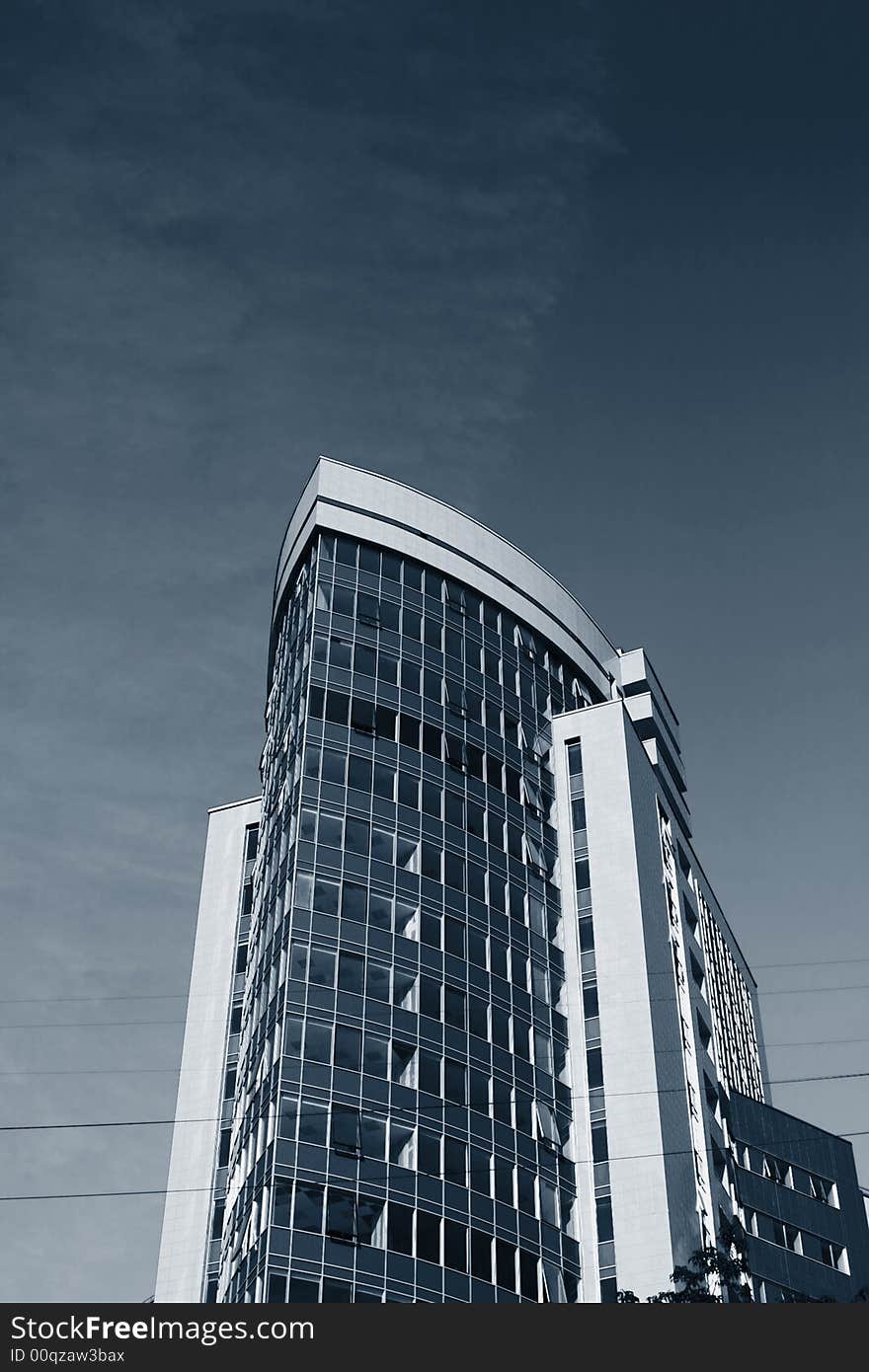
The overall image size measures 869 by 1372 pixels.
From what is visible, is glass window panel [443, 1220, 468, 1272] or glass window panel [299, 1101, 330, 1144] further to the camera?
glass window panel [443, 1220, 468, 1272]

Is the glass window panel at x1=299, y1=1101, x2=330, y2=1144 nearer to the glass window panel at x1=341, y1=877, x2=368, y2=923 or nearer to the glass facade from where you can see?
the glass facade

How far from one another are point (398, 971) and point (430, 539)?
28.8 metres

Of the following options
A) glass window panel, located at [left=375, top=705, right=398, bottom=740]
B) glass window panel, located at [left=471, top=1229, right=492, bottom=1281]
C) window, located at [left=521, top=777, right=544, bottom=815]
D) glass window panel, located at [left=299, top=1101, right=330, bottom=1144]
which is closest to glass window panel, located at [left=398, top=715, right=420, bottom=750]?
glass window panel, located at [left=375, top=705, right=398, bottom=740]

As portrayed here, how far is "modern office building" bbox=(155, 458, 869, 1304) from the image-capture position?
196ft

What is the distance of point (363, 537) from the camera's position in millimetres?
80938

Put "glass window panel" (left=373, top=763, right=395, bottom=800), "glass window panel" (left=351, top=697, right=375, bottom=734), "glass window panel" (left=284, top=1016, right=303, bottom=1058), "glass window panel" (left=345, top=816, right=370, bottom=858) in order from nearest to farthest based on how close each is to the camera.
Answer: "glass window panel" (left=284, top=1016, right=303, bottom=1058)
"glass window panel" (left=345, top=816, right=370, bottom=858)
"glass window panel" (left=373, top=763, right=395, bottom=800)
"glass window panel" (left=351, top=697, right=375, bottom=734)

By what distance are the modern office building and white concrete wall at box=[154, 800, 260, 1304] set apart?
153 mm

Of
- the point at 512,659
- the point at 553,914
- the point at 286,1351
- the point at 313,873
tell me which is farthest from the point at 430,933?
the point at 286,1351

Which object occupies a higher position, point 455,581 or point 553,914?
point 455,581

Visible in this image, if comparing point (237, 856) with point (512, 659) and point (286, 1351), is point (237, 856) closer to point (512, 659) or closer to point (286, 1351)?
point (512, 659)

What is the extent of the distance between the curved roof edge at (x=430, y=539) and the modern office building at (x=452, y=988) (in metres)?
0.21

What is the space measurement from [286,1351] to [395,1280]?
33.6m

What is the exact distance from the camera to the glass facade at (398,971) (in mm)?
57688

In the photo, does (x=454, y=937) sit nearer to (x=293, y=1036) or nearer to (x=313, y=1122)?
(x=293, y=1036)
